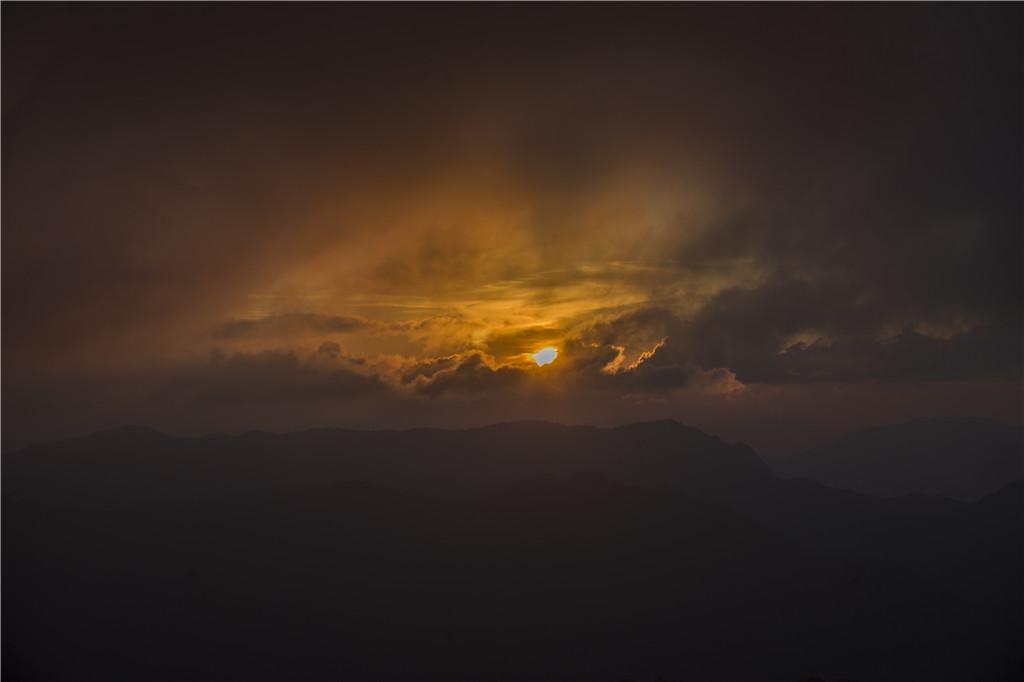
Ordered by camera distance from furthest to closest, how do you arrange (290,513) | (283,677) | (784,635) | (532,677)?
(290,513), (784,635), (532,677), (283,677)

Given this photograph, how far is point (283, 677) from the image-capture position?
130m

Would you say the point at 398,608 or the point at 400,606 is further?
the point at 400,606

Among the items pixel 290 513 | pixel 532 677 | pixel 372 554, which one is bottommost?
pixel 532 677

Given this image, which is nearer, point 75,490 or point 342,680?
point 342,680

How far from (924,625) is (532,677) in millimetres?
105778

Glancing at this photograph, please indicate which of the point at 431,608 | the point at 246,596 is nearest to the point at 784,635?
the point at 431,608

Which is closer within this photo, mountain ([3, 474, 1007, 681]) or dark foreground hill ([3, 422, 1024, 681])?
dark foreground hill ([3, 422, 1024, 681])

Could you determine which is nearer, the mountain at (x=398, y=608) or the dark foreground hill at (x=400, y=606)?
the dark foreground hill at (x=400, y=606)

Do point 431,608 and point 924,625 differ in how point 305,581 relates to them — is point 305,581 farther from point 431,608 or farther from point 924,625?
point 924,625

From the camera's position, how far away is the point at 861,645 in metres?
174

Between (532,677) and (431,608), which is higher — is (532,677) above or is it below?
below

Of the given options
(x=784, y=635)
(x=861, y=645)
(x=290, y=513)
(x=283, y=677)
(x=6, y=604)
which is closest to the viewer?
(x=6, y=604)

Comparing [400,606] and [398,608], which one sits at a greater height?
[400,606]

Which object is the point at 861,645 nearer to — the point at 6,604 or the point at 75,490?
the point at 6,604
